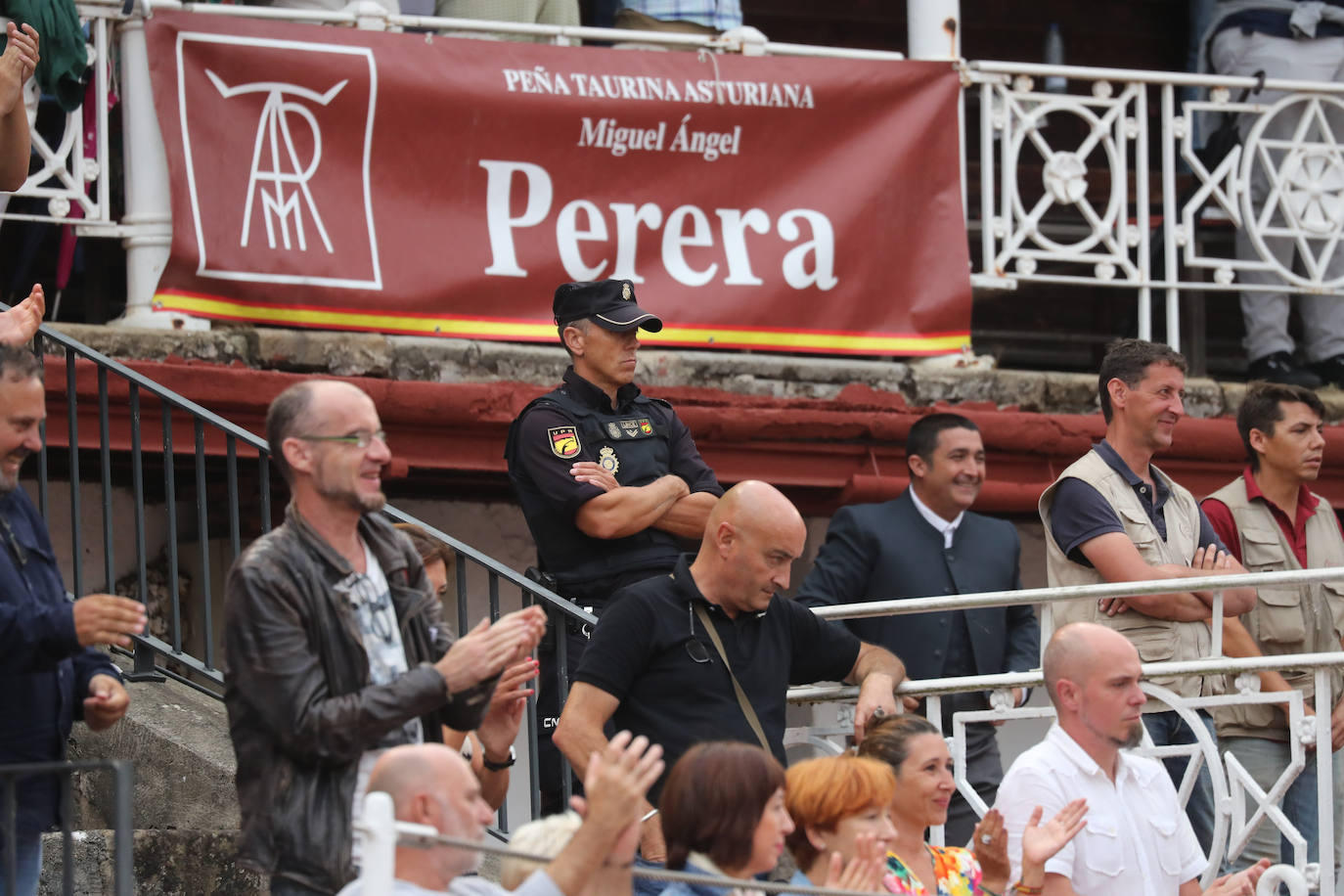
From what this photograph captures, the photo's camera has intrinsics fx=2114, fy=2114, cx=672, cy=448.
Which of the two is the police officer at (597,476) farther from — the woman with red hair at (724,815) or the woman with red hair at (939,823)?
the woman with red hair at (724,815)

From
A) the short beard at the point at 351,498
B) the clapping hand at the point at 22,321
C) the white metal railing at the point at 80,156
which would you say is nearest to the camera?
the short beard at the point at 351,498

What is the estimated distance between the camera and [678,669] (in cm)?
579

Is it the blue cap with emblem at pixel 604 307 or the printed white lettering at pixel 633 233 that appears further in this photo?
the printed white lettering at pixel 633 233

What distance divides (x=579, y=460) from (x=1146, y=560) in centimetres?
191

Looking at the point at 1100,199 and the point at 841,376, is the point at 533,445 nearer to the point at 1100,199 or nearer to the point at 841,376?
the point at 841,376

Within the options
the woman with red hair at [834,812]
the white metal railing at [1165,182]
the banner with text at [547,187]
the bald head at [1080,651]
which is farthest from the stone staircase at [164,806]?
the white metal railing at [1165,182]

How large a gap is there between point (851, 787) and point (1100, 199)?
20.2 feet

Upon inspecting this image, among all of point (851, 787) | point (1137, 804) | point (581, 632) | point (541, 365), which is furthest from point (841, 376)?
point (851, 787)

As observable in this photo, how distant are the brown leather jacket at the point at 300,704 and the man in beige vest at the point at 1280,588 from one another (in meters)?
3.50

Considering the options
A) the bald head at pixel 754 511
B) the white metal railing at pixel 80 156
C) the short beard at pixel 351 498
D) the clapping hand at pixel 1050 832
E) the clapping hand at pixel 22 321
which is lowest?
the clapping hand at pixel 1050 832

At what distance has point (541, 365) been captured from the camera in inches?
340

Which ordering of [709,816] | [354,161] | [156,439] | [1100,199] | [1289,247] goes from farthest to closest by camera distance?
1. [1100,199]
2. [1289,247]
3. [354,161]
4. [156,439]
5. [709,816]

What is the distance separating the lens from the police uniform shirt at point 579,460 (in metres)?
6.54

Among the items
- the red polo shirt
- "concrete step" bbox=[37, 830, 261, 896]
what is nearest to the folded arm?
the red polo shirt
